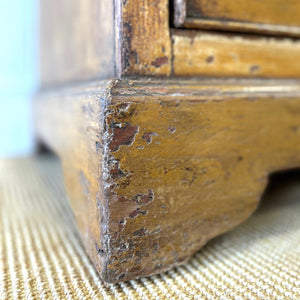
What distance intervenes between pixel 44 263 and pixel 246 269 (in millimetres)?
260

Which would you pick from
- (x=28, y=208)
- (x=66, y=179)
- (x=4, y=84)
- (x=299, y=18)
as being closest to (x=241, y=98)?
(x=299, y=18)

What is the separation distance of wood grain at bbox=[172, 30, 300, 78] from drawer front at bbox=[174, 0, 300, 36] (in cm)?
1

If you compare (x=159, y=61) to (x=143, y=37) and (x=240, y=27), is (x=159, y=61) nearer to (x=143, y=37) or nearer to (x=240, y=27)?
(x=143, y=37)

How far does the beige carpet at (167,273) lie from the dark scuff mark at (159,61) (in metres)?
0.26

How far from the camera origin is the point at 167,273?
39cm

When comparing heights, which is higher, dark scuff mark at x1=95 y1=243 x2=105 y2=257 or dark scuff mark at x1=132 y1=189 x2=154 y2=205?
dark scuff mark at x1=132 y1=189 x2=154 y2=205

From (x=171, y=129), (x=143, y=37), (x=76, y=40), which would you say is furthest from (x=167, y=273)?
(x=76, y=40)

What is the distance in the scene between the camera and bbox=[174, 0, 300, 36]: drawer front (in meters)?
0.40

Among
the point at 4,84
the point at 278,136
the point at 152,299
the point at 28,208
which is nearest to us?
the point at 152,299

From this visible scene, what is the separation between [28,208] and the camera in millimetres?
628

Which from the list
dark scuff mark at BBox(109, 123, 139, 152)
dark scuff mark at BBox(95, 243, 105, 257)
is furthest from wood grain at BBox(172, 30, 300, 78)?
dark scuff mark at BBox(95, 243, 105, 257)

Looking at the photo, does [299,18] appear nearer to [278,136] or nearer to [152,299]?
[278,136]

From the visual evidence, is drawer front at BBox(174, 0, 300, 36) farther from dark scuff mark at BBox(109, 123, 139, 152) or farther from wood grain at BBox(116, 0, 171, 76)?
dark scuff mark at BBox(109, 123, 139, 152)

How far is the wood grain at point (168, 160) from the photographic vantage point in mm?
340
